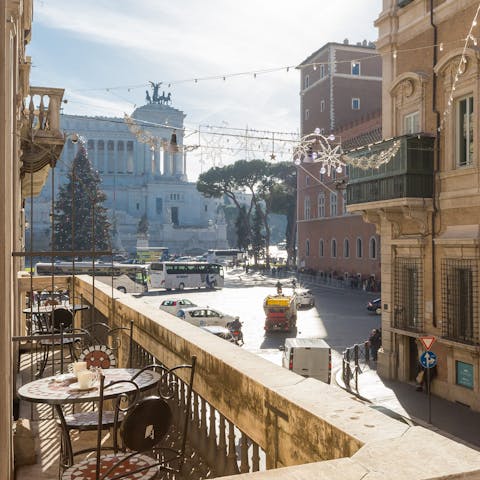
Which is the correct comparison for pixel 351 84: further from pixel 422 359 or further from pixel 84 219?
pixel 422 359

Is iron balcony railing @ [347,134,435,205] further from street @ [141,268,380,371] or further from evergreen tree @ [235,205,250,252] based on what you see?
evergreen tree @ [235,205,250,252]

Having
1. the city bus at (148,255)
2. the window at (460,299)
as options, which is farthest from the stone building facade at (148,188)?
the window at (460,299)

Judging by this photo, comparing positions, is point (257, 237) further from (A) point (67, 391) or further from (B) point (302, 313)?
(A) point (67, 391)

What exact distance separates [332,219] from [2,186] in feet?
166

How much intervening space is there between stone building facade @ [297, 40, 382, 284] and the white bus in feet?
36.1

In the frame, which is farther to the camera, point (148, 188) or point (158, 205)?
point (158, 205)

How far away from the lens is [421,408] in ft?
51.6

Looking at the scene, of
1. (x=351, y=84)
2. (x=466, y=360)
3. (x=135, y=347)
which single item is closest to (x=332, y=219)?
(x=351, y=84)

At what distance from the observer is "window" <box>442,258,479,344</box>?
50.6ft

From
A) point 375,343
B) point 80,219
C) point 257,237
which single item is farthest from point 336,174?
point 375,343

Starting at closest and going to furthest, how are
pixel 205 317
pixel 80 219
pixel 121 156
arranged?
1. pixel 205 317
2. pixel 80 219
3. pixel 121 156

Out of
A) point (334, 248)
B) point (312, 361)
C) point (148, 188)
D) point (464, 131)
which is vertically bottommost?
point (312, 361)

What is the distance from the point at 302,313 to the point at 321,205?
70.3 ft

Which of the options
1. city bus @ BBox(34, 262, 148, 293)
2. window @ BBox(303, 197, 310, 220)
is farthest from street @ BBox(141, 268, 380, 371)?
window @ BBox(303, 197, 310, 220)
